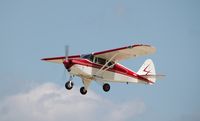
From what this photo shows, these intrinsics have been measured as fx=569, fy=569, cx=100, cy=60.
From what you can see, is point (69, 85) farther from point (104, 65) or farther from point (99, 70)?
point (104, 65)

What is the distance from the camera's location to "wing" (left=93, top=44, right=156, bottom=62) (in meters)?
36.6

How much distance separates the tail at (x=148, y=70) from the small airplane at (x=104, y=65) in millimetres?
520

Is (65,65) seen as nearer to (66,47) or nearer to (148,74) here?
(66,47)

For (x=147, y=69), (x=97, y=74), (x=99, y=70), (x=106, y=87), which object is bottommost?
(x=106, y=87)

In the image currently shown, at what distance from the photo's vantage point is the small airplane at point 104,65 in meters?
36.9

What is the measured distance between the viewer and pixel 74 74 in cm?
3712

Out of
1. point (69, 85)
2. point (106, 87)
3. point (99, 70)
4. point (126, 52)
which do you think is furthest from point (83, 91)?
point (126, 52)

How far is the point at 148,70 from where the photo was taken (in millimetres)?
43312

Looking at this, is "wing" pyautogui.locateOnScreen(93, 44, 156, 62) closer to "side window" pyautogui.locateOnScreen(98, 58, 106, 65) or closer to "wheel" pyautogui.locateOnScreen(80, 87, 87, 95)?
"side window" pyautogui.locateOnScreen(98, 58, 106, 65)

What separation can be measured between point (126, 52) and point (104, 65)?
1.77 m

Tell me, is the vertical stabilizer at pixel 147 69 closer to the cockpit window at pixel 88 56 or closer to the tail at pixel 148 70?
the tail at pixel 148 70

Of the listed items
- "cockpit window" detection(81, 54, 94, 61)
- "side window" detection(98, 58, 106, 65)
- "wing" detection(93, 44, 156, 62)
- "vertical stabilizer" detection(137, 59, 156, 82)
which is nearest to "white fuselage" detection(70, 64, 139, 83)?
"side window" detection(98, 58, 106, 65)

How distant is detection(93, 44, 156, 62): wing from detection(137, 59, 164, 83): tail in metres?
3.26

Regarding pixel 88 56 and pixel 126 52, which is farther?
pixel 88 56
